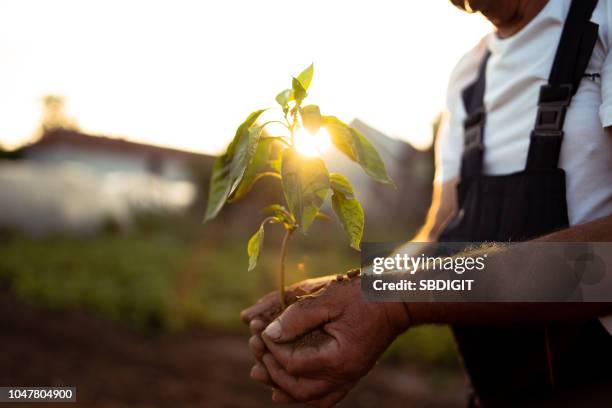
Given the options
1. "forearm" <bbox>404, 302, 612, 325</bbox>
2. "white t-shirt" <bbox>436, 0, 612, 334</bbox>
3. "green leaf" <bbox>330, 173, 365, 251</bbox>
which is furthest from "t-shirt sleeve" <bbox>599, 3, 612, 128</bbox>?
"green leaf" <bbox>330, 173, 365, 251</bbox>

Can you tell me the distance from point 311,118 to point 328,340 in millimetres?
476

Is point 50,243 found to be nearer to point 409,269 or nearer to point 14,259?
point 14,259

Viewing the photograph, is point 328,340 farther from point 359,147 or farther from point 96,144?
point 96,144

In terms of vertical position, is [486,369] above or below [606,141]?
below

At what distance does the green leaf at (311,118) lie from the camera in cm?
120

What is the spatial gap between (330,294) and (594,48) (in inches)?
32.0

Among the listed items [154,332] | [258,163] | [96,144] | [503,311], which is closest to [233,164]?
[258,163]

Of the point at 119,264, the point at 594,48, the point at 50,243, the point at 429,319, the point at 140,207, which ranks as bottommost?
the point at 429,319

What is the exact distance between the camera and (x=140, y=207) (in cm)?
1413

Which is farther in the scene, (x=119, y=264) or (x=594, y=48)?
(x=119, y=264)

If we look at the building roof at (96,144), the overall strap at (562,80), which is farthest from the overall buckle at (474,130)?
the building roof at (96,144)

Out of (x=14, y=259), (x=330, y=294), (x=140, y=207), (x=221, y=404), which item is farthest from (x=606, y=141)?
(x=140, y=207)

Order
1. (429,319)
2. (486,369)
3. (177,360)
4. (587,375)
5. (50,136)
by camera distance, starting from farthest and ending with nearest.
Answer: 1. (50,136)
2. (177,360)
3. (486,369)
4. (587,375)
5. (429,319)

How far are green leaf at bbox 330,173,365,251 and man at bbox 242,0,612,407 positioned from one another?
112mm
